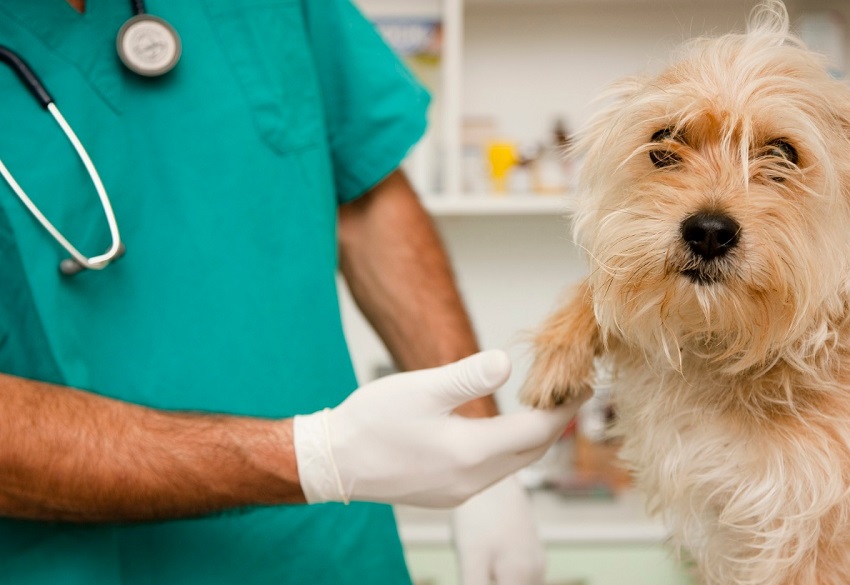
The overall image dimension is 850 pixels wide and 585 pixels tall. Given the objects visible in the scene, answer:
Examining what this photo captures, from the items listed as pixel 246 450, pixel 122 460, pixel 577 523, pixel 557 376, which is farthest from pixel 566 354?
pixel 577 523

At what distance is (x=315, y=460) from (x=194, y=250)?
268mm

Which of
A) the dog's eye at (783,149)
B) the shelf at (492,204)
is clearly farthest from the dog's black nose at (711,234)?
the shelf at (492,204)

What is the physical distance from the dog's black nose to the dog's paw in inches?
7.4

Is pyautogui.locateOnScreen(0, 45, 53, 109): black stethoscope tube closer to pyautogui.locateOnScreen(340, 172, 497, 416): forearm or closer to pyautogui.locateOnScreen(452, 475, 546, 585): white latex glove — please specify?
pyautogui.locateOnScreen(340, 172, 497, 416): forearm

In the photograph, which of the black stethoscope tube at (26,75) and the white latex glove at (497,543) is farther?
the white latex glove at (497,543)

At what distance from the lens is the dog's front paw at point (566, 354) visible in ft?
2.65

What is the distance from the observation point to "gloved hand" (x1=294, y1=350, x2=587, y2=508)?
833 mm

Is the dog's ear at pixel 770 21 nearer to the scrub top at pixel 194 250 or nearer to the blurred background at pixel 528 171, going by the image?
the scrub top at pixel 194 250

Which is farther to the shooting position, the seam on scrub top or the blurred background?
the blurred background

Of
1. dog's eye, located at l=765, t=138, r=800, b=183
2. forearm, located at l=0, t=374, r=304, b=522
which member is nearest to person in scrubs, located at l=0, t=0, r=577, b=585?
forearm, located at l=0, t=374, r=304, b=522

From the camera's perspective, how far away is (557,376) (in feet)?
2.68

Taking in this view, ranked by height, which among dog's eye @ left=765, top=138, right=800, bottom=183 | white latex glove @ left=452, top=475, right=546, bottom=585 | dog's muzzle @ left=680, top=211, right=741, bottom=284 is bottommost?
white latex glove @ left=452, top=475, right=546, bottom=585

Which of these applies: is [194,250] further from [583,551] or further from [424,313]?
[583,551]

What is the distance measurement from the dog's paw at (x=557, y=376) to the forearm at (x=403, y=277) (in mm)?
257
